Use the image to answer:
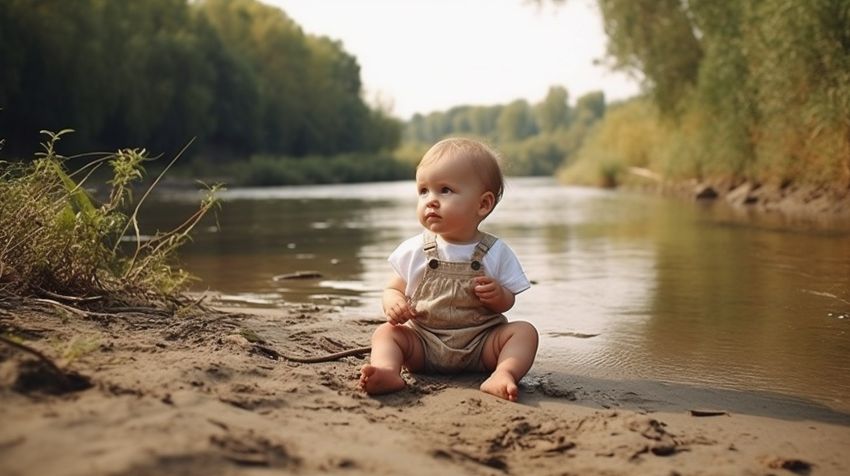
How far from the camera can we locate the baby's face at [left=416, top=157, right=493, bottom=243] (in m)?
2.79

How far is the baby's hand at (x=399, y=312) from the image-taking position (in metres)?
2.71

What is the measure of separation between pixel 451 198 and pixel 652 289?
7.94 feet

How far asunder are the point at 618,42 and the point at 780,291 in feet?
54.1

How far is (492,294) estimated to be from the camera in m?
2.71

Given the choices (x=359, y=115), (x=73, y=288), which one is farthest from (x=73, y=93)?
(x=359, y=115)

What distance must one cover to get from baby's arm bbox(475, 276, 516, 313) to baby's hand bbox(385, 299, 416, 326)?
245mm

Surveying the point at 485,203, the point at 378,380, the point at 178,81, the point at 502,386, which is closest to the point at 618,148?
the point at 178,81

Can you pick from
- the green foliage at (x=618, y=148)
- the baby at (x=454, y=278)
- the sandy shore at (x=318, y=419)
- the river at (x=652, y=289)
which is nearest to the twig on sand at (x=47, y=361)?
the sandy shore at (x=318, y=419)

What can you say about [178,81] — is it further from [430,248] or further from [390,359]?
[390,359]

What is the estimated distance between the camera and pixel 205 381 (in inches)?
81.5

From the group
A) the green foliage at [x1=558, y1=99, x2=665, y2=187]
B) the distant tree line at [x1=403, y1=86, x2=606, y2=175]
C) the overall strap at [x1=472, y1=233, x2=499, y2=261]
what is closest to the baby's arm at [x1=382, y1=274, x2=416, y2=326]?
the overall strap at [x1=472, y1=233, x2=499, y2=261]

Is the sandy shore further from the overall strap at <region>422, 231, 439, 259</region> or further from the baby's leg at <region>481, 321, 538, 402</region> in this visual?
the overall strap at <region>422, 231, 439, 259</region>

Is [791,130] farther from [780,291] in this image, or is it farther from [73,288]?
[73,288]

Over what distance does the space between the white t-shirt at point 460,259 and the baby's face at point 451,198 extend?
2.8 inches
